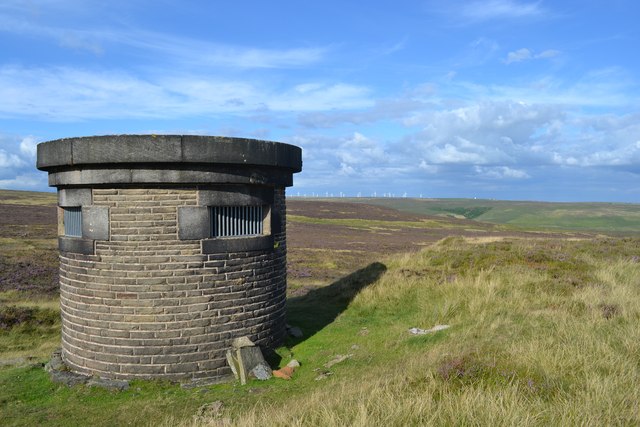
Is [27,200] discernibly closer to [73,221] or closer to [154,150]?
[73,221]

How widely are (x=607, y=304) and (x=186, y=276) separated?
330 inches

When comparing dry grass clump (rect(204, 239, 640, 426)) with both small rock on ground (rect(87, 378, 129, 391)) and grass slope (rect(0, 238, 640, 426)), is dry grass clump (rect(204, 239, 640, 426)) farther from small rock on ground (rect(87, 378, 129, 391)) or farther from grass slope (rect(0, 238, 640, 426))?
small rock on ground (rect(87, 378, 129, 391))

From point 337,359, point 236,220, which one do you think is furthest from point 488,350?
point 236,220

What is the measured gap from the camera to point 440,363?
6.43 m

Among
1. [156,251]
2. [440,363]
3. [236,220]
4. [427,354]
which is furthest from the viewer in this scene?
[236,220]

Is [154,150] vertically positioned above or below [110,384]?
above

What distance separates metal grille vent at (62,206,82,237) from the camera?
9.09m

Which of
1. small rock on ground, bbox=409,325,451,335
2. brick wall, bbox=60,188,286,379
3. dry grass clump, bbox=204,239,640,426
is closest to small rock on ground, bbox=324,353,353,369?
dry grass clump, bbox=204,239,640,426

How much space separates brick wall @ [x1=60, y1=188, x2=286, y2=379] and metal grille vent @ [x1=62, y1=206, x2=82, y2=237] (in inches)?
26.8

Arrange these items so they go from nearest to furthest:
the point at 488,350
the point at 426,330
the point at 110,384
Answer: the point at 488,350
the point at 110,384
the point at 426,330

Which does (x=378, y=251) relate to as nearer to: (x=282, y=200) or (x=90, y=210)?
(x=282, y=200)

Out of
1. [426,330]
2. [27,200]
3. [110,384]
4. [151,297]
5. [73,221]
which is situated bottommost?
[110,384]

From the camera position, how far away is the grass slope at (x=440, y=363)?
4.83 m

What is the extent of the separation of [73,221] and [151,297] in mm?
2480
